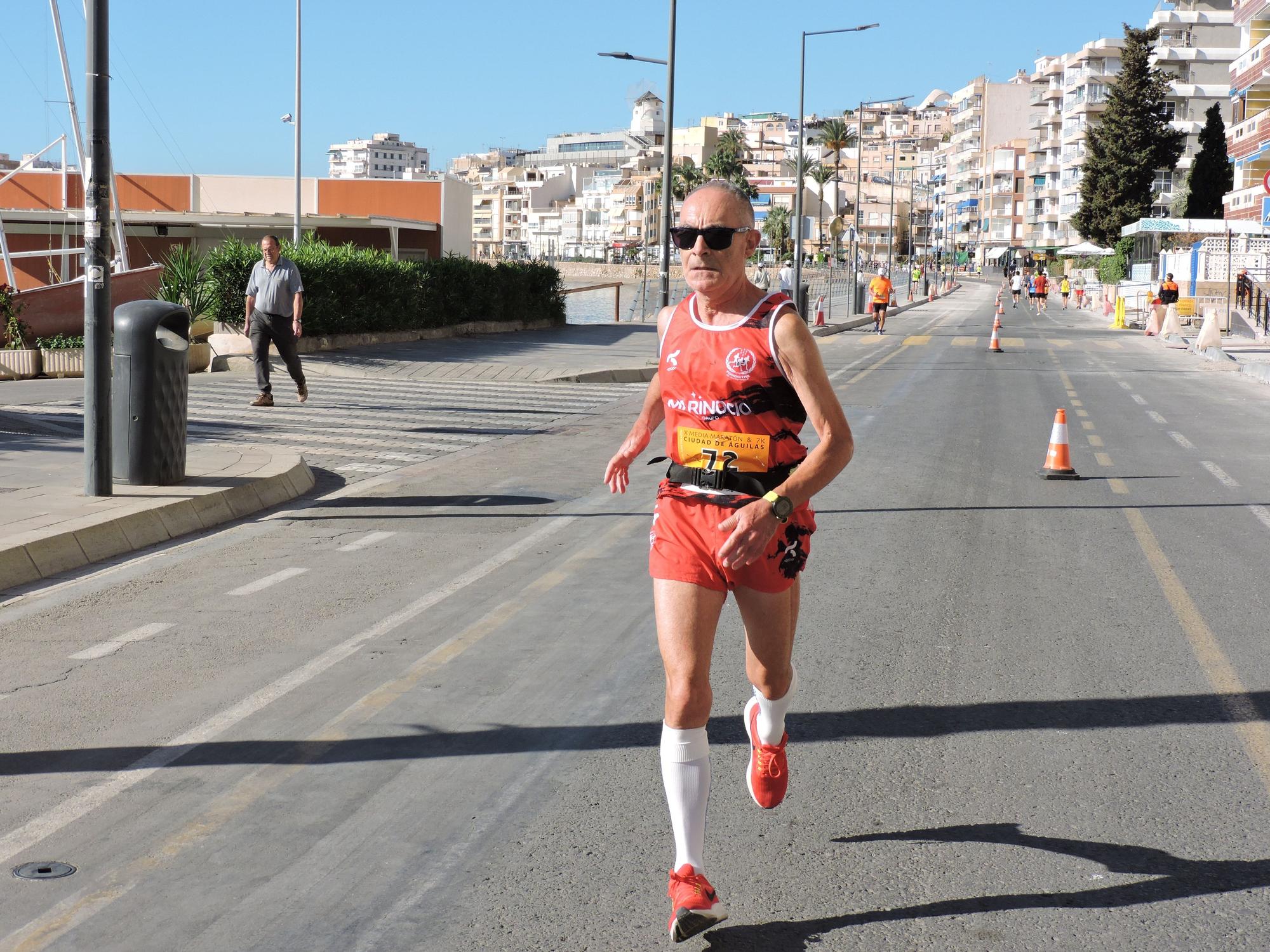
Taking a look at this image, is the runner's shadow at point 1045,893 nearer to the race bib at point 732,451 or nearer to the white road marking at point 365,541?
the race bib at point 732,451

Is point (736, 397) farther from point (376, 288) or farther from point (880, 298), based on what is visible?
point (880, 298)

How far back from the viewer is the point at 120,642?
6.47 m

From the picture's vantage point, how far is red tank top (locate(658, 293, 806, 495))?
→ 368cm

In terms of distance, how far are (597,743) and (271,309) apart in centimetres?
1259

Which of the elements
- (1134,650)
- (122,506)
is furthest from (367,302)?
(1134,650)

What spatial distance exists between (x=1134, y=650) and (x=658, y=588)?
3.48 meters

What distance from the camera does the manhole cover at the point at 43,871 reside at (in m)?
3.84

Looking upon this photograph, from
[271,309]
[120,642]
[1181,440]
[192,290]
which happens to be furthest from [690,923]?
[192,290]

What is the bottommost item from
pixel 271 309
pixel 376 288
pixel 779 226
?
pixel 271 309

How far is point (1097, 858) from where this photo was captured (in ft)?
13.4

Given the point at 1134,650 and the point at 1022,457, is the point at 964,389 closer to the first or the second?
the point at 1022,457

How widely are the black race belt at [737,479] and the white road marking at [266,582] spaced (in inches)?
170

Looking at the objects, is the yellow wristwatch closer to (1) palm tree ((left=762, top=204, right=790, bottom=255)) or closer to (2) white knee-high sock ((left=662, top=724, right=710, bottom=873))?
(2) white knee-high sock ((left=662, top=724, right=710, bottom=873))

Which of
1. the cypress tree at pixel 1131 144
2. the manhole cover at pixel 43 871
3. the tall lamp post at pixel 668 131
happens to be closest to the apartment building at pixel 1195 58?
the cypress tree at pixel 1131 144
